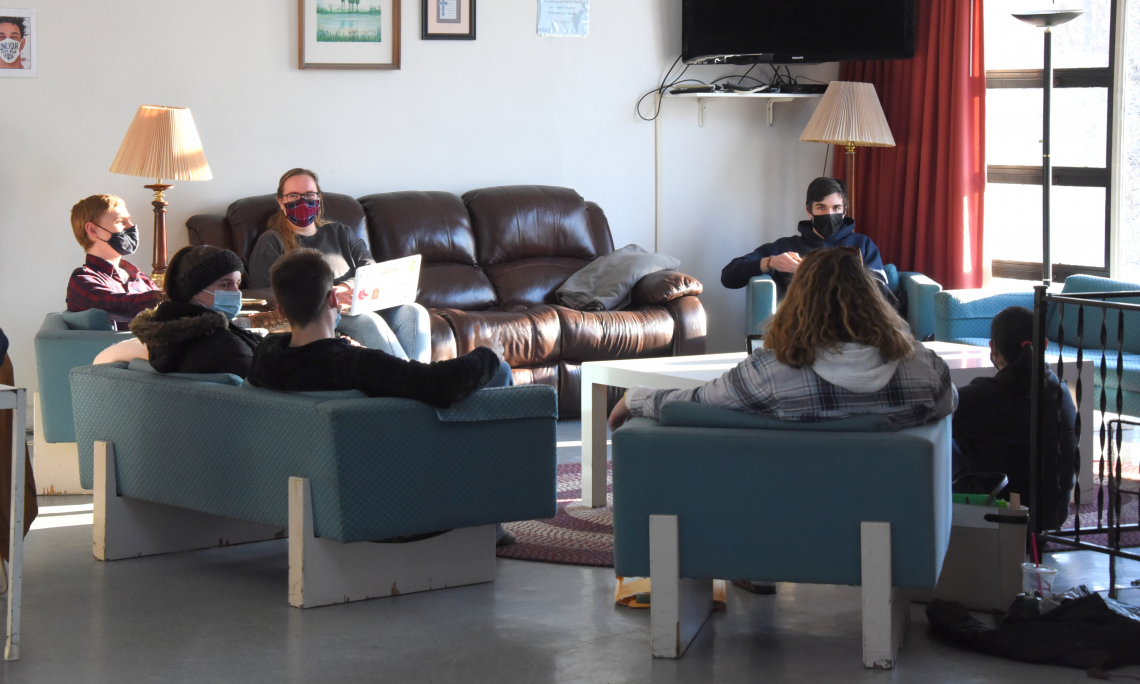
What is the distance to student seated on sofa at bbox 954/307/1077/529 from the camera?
3.31 meters

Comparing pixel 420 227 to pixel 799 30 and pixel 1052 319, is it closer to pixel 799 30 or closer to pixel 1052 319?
pixel 799 30

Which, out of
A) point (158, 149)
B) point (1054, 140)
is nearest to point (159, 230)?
point (158, 149)

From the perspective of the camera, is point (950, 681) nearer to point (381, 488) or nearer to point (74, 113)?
point (381, 488)

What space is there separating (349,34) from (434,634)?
12.3ft

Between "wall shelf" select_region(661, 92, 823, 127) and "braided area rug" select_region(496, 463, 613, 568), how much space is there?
9.43ft

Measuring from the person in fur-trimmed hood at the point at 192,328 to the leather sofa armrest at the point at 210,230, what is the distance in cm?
200

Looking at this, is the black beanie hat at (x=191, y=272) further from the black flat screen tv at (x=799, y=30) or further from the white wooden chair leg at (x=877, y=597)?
the black flat screen tv at (x=799, y=30)

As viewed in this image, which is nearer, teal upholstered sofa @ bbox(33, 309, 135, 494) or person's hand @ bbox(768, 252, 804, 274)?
teal upholstered sofa @ bbox(33, 309, 135, 494)

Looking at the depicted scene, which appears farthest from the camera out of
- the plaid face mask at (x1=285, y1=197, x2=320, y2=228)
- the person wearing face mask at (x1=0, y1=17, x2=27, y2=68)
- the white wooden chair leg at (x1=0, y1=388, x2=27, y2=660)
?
the person wearing face mask at (x1=0, y1=17, x2=27, y2=68)

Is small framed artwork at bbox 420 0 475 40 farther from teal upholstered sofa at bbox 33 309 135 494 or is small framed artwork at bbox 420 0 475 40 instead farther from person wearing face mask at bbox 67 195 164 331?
teal upholstered sofa at bbox 33 309 135 494

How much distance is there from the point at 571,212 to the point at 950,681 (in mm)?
3931

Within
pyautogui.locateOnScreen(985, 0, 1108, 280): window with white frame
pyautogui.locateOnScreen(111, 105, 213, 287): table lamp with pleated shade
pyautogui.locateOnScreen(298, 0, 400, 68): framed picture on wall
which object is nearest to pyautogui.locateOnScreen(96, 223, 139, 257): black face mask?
pyautogui.locateOnScreen(111, 105, 213, 287): table lamp with pleated shade

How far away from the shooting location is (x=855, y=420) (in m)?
2.62

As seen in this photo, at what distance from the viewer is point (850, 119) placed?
20.3 ft
